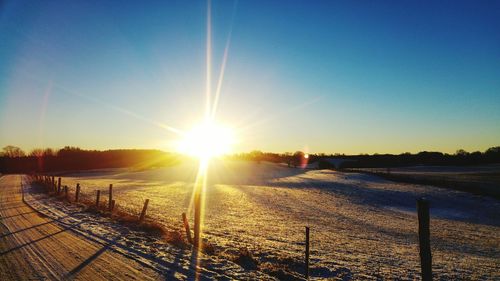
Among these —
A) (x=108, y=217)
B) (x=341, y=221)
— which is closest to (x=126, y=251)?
(x=108, y=217)

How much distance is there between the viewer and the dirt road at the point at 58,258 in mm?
8469

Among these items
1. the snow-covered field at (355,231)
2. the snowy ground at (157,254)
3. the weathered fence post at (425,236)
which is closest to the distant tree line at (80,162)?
the snow-covered field at (355,231)

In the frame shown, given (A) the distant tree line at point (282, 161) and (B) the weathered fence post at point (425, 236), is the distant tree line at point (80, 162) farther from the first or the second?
(B) the weathered fence post at point (425, 236)

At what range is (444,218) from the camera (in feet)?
94.9

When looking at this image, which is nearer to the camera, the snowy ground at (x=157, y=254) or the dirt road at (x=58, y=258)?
the dirt road at (x=58, y=258)

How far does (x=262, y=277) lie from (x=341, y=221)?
1660 cm

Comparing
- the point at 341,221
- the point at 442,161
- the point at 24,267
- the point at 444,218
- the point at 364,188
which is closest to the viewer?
the point at 24,267

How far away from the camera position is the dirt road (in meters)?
8.47

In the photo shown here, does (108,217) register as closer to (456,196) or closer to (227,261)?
(227,261)

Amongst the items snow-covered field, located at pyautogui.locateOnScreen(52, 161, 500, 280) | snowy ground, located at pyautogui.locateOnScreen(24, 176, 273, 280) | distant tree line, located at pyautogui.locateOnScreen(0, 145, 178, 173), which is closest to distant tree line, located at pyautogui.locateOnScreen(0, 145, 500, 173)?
distant tree line, located at pyautogui.locateOnScreen(0, 145, 178, 173)

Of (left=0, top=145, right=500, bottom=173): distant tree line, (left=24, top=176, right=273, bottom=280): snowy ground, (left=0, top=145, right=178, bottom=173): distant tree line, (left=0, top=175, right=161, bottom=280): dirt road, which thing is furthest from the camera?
(left=0, top=145, right=178, bottom=173): distant tree line

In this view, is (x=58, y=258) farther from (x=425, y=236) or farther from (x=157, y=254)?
(x=425, y=236)

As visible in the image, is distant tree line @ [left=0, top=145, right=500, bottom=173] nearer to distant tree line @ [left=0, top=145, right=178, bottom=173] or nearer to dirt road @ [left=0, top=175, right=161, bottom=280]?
distant tree line @ [left=0, top=145, right=178, bottom=173]

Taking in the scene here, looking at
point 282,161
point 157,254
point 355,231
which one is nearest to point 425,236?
point 157,254
